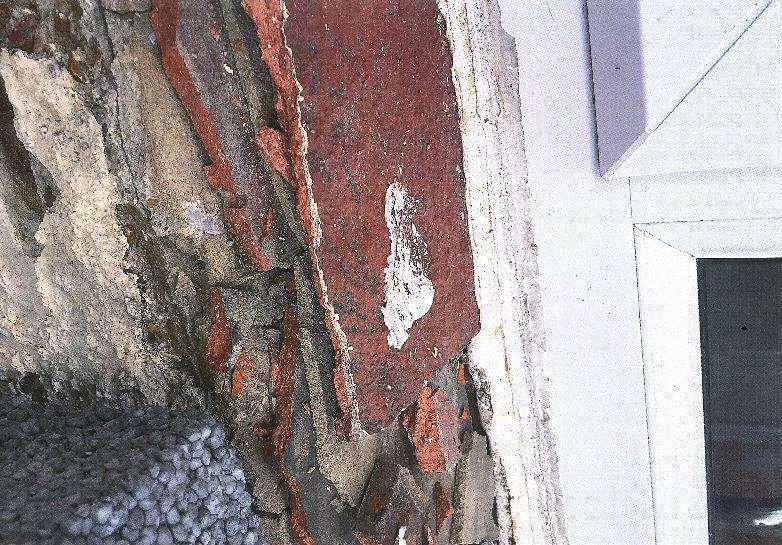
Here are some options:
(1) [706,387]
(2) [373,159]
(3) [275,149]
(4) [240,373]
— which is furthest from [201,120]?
(1) [706,387]

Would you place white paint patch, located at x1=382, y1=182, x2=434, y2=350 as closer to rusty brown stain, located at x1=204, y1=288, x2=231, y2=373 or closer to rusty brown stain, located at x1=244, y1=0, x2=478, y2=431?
rusty brown stain, located at x1=244, y1=0, x2=478, y2=431

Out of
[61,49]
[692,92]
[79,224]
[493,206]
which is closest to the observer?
[61,49]

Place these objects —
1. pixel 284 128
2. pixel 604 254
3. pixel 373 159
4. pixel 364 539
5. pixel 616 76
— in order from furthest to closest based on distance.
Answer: pixel 604 254 < pixel 616 76 < pixel 364 539 < pixel 373 159 < pixel 284 128

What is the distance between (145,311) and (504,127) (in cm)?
67

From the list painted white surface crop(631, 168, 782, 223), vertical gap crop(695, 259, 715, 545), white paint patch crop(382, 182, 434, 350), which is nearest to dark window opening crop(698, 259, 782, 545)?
vertical gap crop(695, 259, 715, 545)

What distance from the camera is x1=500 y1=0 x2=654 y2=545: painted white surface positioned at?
1.32 m

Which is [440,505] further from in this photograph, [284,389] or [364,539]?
[284,389]

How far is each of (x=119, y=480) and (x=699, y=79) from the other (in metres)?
1.00

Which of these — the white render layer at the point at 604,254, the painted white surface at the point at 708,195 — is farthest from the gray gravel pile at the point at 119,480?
the painted white surface at the point at 708,195

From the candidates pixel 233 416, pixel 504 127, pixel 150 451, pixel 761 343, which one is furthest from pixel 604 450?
pixel 150 451

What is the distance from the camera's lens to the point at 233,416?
1020mm

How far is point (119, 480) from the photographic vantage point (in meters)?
0.89

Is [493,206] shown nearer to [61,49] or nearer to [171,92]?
[171,92]

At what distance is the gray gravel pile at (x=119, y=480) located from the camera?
0.84 metres
